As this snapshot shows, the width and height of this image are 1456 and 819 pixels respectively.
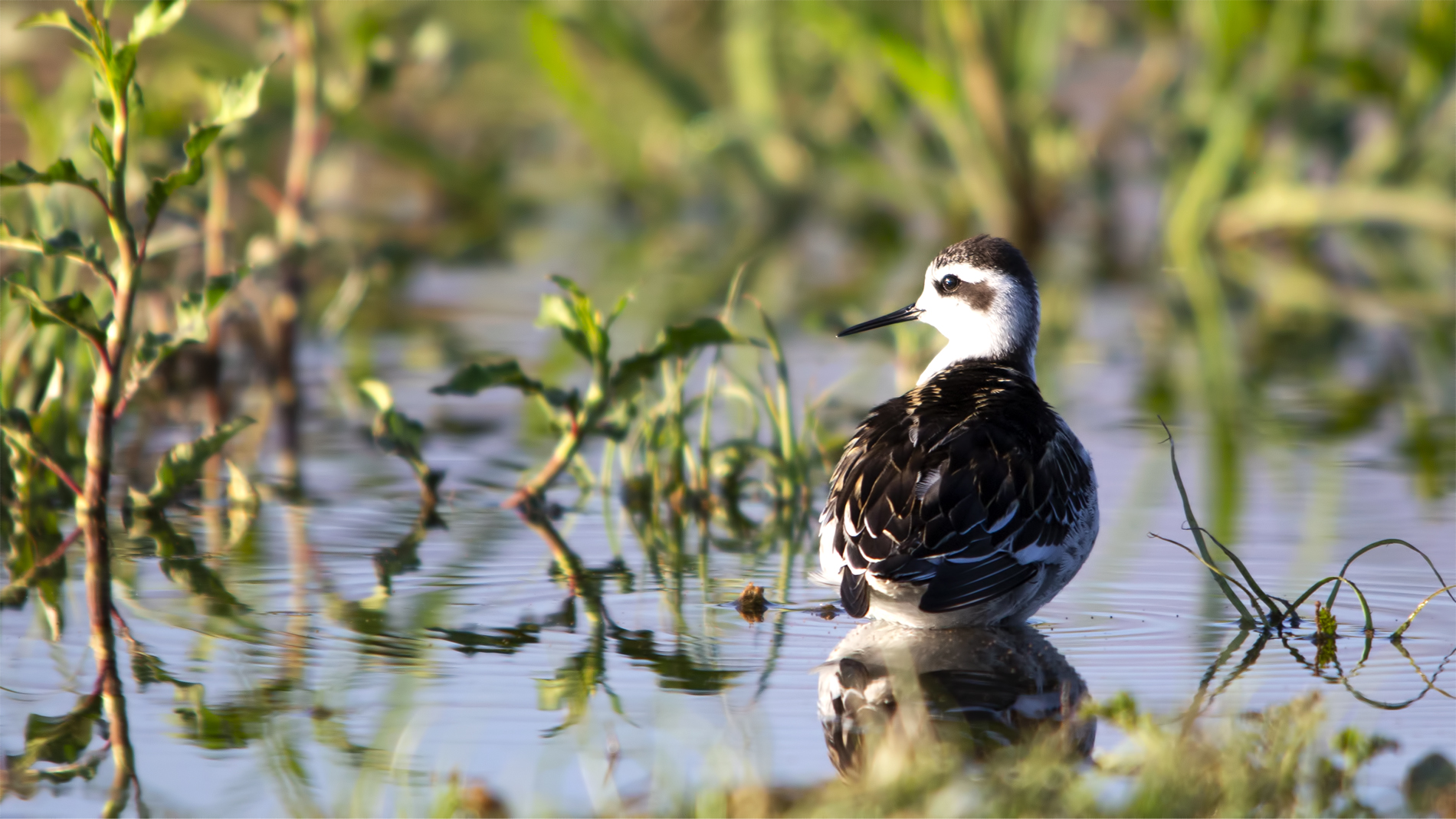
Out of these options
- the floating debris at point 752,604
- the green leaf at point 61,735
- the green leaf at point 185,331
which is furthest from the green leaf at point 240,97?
the floating debris at point 752,604

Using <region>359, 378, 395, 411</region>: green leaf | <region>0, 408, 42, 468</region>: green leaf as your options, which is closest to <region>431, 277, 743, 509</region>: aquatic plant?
<region>359, 378, 395, 411</region>: green leaf

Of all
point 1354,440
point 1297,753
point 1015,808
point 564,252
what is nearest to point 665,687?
point 1015,808

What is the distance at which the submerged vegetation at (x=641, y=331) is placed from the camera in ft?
12.9

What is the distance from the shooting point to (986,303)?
236 inches

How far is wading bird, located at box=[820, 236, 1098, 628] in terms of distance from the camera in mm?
4430

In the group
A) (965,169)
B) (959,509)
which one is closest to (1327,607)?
(959,509)

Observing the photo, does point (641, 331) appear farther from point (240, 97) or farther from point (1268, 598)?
point (1268, 598)

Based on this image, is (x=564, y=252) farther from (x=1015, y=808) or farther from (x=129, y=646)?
(x=1015, y=808)

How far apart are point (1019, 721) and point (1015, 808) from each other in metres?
0.80

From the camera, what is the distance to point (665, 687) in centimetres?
425

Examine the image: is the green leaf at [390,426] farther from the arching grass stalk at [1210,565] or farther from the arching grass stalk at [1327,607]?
the arching grass stalk at [1327,607]

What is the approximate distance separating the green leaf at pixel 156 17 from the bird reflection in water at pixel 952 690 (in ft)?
8.02

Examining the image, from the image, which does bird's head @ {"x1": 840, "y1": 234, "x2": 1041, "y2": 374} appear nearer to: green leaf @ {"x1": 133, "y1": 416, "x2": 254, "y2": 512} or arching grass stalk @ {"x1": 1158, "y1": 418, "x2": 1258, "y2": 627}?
arching grass stalk @ {"x1": 1158, "y1": 418, "x2": 1258, "y2": 627}

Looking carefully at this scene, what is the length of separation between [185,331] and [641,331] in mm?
4451
